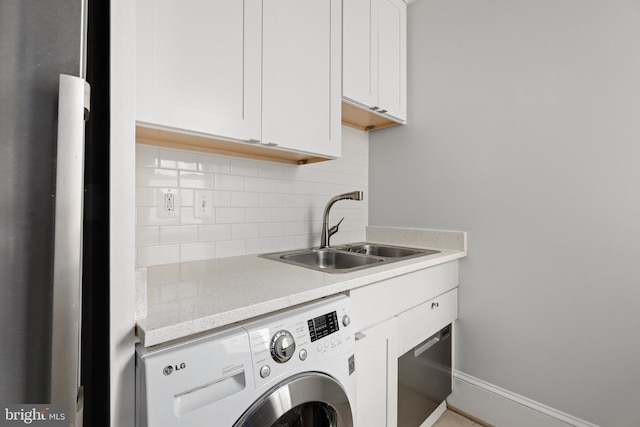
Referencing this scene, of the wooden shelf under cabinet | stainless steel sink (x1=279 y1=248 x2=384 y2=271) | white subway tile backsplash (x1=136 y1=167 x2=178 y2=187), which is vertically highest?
the wooden shelf under cabinet

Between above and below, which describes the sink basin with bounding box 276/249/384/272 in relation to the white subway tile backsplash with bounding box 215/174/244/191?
below

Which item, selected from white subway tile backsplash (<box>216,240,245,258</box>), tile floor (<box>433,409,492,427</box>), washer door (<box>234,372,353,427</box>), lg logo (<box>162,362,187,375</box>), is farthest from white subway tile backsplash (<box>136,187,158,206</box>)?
tile floor (<box>433,409,492,427</box>)

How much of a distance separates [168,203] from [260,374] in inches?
34.4

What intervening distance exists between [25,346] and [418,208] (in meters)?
1.93

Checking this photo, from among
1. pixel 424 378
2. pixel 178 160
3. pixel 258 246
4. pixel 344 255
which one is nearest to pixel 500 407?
pixel 424 378

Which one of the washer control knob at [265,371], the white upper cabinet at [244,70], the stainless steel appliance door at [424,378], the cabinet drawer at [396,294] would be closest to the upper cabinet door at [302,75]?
the white upper cabinet at [244,70]

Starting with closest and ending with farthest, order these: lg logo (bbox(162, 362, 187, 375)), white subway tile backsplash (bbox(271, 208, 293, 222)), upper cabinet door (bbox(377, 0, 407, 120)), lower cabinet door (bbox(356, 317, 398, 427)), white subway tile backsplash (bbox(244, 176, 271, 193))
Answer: lg logo (bbox(162, 362, 187, 375))
lower cabinet door (bbox(356, 317, 398, 427))
white subway tile backsplash (bbox(244, 176, 271, 193))
white subway tile backsplash (bbox(271, 208, 293, 222))
upper cabinet door (bbox(377, 0, 407, 120))

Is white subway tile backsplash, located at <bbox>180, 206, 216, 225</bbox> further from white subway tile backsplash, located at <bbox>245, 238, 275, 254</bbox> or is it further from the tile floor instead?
the tile floor

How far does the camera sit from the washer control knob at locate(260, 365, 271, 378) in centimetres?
77

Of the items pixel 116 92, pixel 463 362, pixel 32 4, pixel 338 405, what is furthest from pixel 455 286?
pixel 32 4

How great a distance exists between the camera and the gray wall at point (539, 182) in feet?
4.33

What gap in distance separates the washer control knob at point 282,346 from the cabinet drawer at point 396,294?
0.32 meters

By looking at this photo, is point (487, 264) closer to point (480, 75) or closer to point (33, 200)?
point (480, 75)

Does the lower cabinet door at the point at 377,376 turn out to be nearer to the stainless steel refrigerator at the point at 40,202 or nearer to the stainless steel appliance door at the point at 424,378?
the stainless steel appliance door at the point at 424,378
